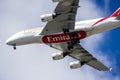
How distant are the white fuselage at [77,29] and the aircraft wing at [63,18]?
3.75 feet

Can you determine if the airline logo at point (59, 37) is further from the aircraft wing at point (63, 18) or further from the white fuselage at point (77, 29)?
the aircraft wing at point (63, 18)

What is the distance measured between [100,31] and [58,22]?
27.4 ft

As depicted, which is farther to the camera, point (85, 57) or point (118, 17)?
point (85, 57)

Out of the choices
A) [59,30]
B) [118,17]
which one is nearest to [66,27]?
[59,30]

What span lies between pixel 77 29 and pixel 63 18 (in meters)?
4.01

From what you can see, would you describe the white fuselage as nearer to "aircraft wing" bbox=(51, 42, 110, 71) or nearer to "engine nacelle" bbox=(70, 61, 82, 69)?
"aircraft wing" bbox=(51, 42, 110, 71)

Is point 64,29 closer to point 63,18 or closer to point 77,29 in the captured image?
point 77,29

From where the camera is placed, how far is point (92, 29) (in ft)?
451

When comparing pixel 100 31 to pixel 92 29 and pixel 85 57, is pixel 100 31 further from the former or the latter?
pixel 85 57

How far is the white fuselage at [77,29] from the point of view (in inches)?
5394

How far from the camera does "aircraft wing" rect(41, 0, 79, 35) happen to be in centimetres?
12912

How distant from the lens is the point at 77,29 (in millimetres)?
136875

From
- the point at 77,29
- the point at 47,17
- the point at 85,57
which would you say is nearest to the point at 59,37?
the point at 77,29

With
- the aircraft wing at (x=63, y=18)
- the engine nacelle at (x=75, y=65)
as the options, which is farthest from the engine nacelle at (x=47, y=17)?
the engine nacelle at (x=75, y=65)
